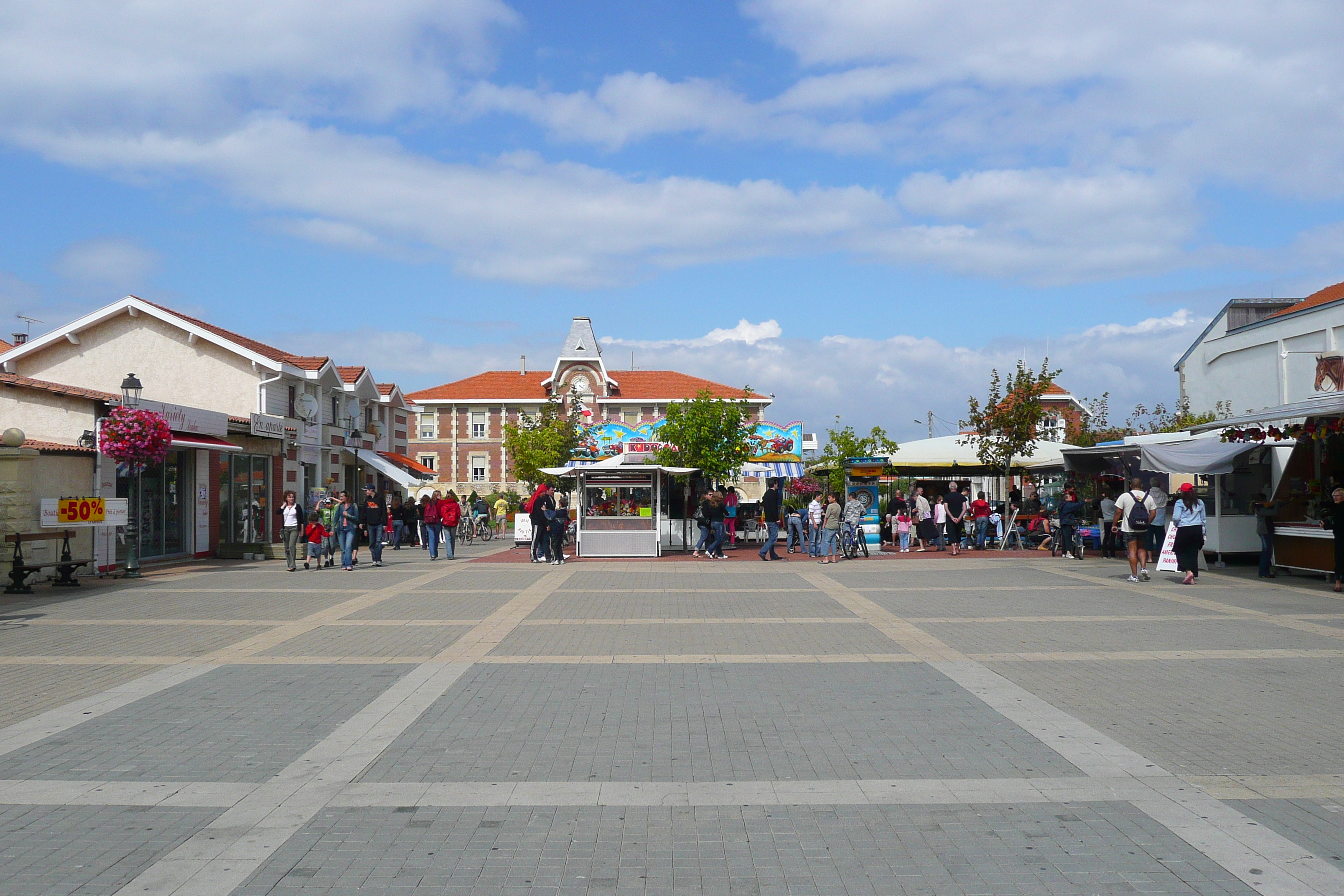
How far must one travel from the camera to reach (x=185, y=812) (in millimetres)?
5117

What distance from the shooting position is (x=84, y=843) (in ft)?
15.4

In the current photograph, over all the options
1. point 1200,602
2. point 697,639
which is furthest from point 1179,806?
point 1200,602

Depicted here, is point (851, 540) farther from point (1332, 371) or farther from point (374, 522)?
point (1332, 371)

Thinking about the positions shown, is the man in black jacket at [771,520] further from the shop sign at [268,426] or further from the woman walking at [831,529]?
the shop sign at [268,426]

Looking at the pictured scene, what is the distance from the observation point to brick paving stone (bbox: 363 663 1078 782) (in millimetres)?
5840

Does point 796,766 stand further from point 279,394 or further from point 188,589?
point 279,394

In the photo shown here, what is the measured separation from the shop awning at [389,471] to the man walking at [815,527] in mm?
18673

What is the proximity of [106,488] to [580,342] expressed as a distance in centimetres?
5546

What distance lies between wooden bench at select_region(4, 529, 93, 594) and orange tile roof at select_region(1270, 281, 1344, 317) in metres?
38.6

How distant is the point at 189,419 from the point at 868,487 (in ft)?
54.3

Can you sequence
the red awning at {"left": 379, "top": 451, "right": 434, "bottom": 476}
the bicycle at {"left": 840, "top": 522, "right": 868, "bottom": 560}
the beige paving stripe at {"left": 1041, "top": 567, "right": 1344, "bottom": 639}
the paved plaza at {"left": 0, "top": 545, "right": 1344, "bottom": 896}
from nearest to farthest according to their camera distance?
the paved plaza at {"left": 0, "top": 545, "right": 1344, "bottom": 896}, the beige paving stripe at {"left": 1041, "top": 567, "right": 1344, "bottom": 639}, the bicycle at {"left": 840, "top": 522, "right": 868, "bottom": 560}, the red awning at {"left": 379, "top": 451, "right": 434, "bottom": 476}

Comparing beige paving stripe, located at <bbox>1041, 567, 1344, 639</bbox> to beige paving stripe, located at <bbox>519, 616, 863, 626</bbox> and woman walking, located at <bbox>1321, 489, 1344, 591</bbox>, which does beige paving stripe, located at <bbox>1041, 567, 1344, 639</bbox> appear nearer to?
woman walking, located at <bbox>1321, 489, 1344, 591</bbox>

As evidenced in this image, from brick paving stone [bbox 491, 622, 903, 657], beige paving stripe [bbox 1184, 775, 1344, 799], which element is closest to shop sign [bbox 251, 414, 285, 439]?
brick paving stone [bbox 491, 622, 903, 657]

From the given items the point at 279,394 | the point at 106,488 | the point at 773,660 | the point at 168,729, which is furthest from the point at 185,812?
the point at 279,394
